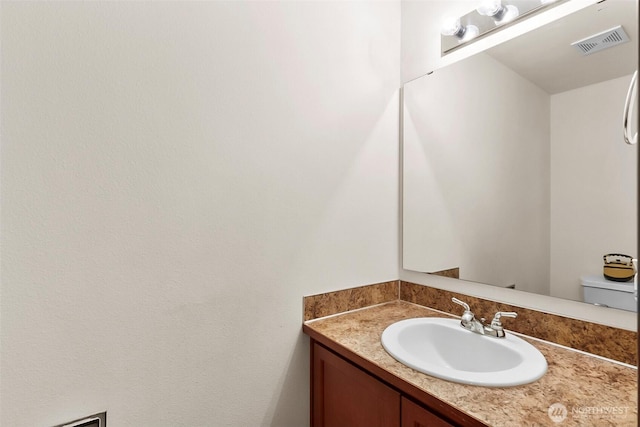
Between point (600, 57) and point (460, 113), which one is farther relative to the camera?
point (460, 113)

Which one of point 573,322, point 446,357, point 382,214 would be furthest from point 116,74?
point 573,322

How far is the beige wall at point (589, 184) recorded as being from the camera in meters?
0.95

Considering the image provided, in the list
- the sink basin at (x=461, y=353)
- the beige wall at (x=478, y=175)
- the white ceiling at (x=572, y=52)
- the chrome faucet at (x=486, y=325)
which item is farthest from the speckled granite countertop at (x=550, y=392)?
the white ceiling at (x=572, y=52)

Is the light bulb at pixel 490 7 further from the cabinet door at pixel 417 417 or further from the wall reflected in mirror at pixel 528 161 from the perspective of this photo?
the cabinet door at pixel 417 417

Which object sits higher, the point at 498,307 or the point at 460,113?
the point at 460,113

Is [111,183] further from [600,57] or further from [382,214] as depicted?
[600,57]

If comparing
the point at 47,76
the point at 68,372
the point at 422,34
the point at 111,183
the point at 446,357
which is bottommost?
the point at 446,357

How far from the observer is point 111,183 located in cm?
93

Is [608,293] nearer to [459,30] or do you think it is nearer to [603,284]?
[603,284]

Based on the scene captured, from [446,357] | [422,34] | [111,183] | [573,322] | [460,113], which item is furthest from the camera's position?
[422,34]

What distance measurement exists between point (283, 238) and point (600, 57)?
47.3 inches

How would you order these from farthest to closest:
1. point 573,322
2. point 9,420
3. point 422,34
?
point 422,34
point 573,322
point 9,420

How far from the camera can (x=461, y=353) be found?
1177mm

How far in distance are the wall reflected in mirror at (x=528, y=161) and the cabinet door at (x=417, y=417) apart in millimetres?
619
